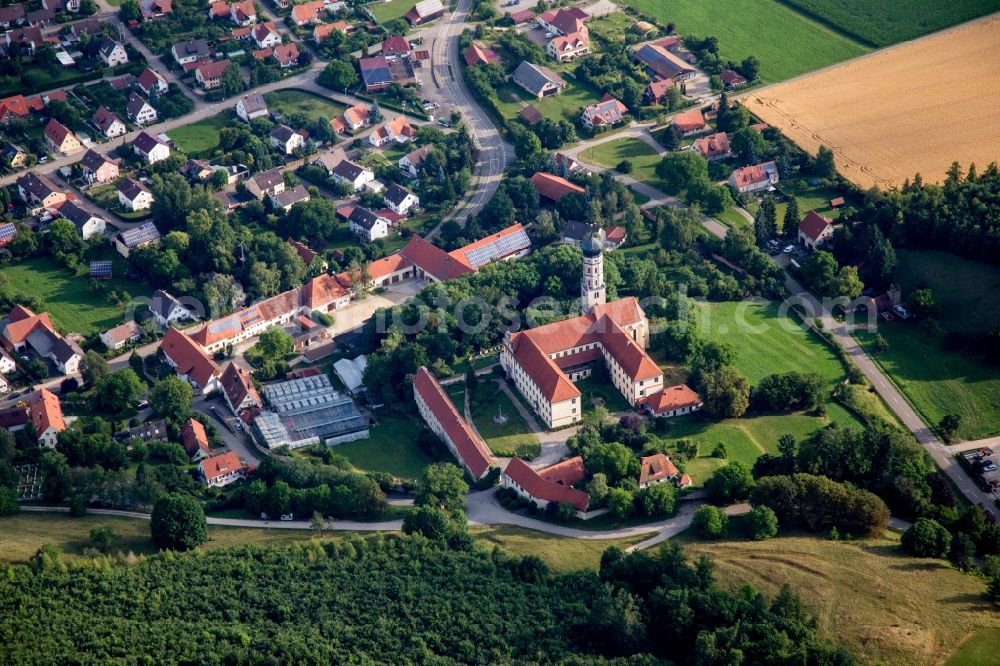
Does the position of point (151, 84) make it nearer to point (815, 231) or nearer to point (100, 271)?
point (100, 271)

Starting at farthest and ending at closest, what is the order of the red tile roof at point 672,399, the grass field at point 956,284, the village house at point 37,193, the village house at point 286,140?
the village house at point 286,140 → the village house at point 37,193 → the grass field at point 956,284 → the red tile roof at point 672,399

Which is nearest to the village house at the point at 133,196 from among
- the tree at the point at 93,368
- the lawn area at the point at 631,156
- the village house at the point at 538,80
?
the tree at the point at 93,368

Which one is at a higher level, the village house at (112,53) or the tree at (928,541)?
the village house at (112,53)

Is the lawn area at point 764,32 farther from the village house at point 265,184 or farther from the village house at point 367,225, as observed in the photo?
the village house at point 265,184

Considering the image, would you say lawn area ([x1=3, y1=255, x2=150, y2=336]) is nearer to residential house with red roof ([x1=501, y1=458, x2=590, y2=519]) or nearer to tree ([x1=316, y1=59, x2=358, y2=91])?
tree ([x1=316, y1=59, x2=358, y2=91])

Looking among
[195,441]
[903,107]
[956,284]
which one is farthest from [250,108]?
[956,284]

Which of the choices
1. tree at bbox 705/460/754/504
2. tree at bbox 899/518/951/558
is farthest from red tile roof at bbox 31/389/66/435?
tree at bbox 899/518/951/558

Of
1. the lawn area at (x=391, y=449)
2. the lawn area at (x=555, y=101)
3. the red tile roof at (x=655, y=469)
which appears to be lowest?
the lawn area at (x=391, y=449)
